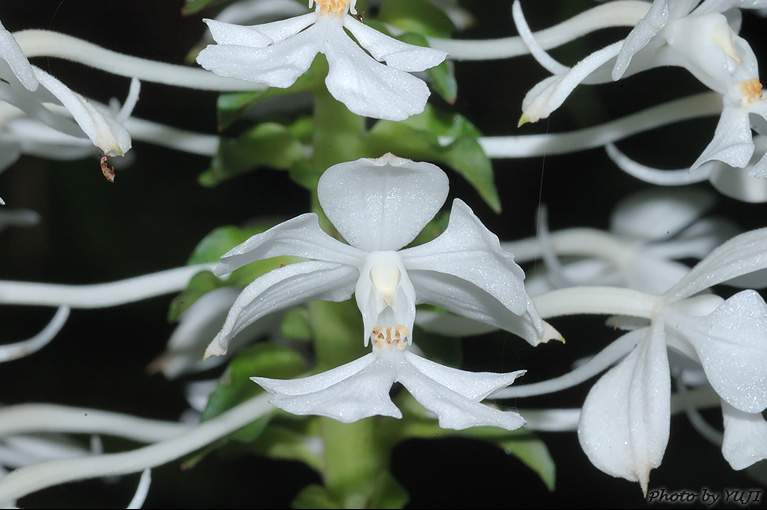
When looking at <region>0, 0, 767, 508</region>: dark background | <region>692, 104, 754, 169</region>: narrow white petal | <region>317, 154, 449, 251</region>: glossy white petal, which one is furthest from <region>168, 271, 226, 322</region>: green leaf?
<region>0, 0, 767, 508</region>: dark background

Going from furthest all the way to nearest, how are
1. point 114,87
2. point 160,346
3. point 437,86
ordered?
point 160,346, point 114,87, point 437,86

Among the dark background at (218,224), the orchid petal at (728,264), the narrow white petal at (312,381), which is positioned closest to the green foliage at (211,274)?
the narrow white petal at (312,381)

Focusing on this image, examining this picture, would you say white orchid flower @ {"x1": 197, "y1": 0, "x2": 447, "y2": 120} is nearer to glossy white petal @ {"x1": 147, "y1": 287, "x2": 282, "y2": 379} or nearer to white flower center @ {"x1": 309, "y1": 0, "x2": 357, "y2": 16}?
white flower center @ {"x1": 309, "y1": 0, "x2": 357, "y2": 16}

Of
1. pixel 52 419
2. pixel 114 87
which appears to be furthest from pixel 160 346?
pixel 52 419

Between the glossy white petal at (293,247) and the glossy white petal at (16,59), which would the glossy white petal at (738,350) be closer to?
the glossy white petal at (293,247)

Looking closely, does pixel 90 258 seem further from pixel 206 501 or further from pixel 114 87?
pixel 206 501

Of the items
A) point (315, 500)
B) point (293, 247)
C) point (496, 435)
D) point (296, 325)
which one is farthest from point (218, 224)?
point (293, 247)
